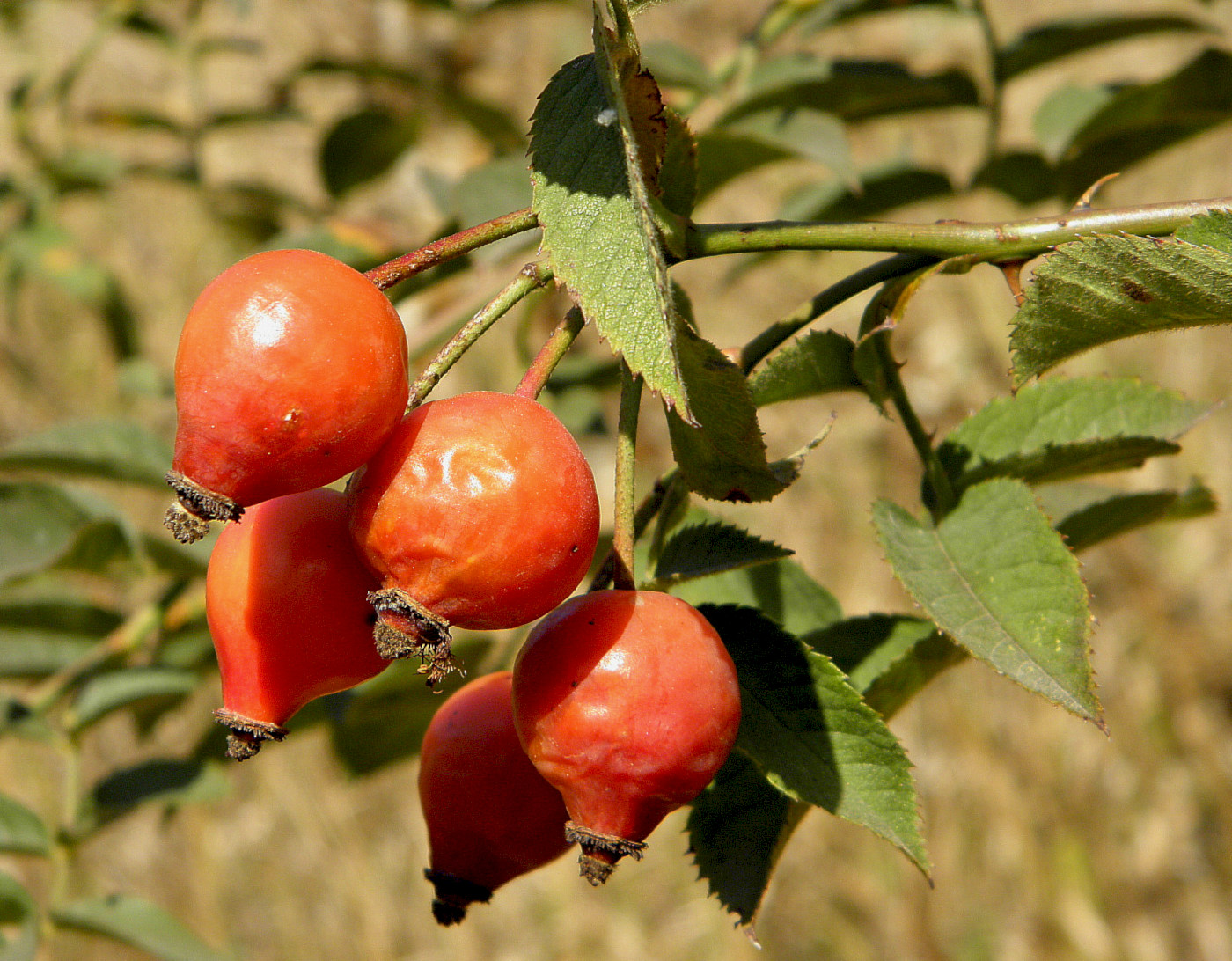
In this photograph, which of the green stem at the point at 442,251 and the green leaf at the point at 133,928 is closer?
the green stem at the point at 442,251

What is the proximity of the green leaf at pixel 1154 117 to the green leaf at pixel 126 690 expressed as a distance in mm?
1554

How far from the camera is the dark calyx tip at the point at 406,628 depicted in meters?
0.65

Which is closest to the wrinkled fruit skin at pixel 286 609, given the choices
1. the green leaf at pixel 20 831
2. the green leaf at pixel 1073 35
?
the green leaf at pixel 20 831

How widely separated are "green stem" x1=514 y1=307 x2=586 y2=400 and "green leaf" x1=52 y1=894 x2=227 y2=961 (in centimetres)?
111

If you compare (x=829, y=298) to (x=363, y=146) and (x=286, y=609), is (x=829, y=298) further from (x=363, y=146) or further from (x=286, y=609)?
(x=363, y=146)

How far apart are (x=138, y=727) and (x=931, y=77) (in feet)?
5.59

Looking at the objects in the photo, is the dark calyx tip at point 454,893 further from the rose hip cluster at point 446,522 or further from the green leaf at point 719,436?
the green leaf at point 719,436

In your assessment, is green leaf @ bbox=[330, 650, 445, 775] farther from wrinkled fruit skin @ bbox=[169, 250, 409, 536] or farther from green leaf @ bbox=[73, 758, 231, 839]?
wrinkled fruit skin @ bbox=[169, 250, 409, 536]

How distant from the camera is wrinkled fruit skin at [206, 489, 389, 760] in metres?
0.72

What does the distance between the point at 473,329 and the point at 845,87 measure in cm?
117

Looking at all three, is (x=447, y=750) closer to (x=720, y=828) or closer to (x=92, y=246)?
(x=720, y=828)

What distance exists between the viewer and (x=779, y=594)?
1067 mm

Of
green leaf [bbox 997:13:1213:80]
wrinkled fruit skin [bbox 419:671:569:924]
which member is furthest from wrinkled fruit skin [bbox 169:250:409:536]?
green leaf [bbox 997:13:1213:80]

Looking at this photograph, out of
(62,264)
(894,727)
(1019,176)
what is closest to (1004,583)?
(1019,176)
